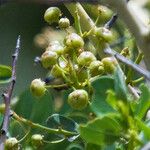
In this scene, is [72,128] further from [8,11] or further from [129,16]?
[8,11]

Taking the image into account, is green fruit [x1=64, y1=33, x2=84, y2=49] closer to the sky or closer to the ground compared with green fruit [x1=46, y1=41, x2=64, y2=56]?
closer to the sky

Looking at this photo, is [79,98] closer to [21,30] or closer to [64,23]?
[64,23]

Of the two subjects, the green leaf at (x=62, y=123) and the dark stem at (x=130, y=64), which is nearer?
the dark stem at (x=130, y=64)

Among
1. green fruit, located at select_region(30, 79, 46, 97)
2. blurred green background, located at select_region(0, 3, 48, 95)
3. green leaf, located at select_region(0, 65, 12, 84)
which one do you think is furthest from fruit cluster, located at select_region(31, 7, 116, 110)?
blurred green background, located at select_region(0, 3, 48, 95)

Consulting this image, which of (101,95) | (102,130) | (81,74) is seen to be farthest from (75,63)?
(102,130)

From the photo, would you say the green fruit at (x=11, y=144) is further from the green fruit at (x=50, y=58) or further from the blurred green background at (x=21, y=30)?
the blurred green background at (x=21, y=30)

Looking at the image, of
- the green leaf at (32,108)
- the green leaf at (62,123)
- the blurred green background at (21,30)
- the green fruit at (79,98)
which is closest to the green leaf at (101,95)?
the green fruit at (79,98)

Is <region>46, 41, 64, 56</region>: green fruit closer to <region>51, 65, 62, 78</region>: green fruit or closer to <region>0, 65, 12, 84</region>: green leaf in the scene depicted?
<region>51, 65, 62, 78</region>: green fruit
